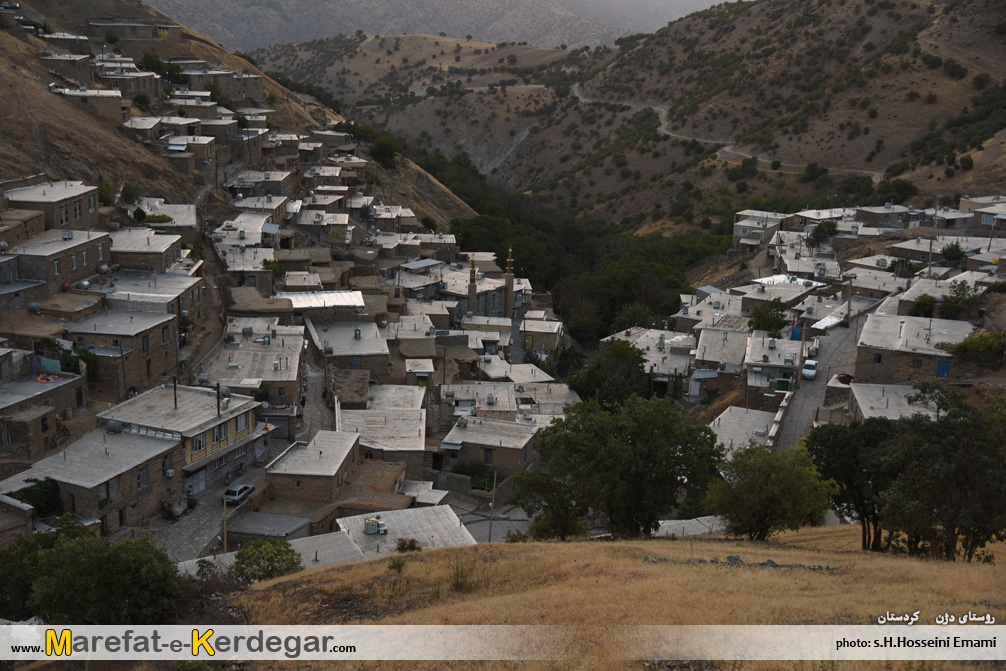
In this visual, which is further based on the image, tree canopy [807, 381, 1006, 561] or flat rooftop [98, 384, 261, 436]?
flat rooftop [98, 384, 261, 436]

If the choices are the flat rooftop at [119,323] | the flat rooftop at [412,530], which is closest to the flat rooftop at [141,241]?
the flat rooftop at [119,323]

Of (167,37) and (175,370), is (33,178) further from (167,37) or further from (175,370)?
(167,37)

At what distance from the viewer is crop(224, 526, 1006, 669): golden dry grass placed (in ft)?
45.2

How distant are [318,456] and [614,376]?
57.4 ft

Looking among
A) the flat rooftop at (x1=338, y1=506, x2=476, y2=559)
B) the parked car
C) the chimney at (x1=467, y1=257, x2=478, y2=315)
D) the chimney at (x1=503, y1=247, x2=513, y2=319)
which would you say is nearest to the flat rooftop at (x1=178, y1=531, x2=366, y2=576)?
the flat rooftop at (x1=338, y1=506, x2=476, y2=559)

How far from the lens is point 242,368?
105ft

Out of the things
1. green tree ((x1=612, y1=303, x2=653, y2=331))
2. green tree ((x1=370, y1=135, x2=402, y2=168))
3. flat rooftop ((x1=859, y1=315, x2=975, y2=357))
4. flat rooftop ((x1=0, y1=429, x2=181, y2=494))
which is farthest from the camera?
green tree ((x1=370, y1=135, x2=402, y2=168))

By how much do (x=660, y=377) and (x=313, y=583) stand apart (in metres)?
27.9

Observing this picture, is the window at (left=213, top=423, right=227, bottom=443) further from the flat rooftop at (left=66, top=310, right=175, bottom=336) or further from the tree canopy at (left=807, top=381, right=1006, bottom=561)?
the tree canopy at (left=807, top=381, right=1006, bottom=561)

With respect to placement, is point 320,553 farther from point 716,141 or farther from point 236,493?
point 716,141

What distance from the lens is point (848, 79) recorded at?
323 feet

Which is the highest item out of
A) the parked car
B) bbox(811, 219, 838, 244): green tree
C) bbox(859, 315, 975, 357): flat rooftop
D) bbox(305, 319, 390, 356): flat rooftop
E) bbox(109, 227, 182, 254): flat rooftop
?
bbox(109, 227, 182, 254): flat rooftop

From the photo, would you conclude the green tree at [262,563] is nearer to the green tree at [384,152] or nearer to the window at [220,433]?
the window at [220,433]

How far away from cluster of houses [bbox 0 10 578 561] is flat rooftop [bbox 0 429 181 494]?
0.21 feet
